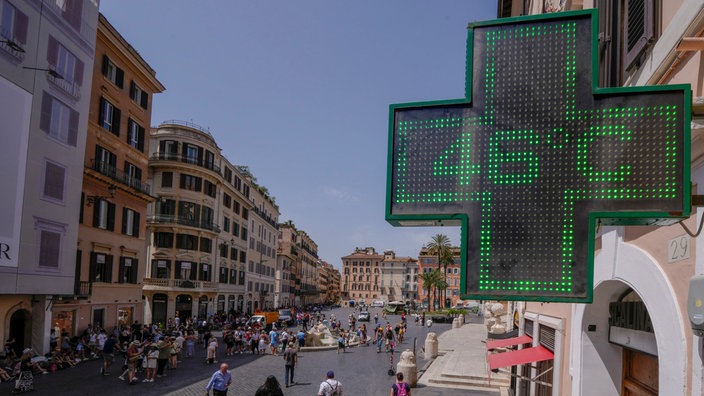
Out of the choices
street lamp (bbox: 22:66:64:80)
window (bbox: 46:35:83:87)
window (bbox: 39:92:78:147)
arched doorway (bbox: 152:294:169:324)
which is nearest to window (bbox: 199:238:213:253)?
arched doorway (bbox: 152:294:169:324)

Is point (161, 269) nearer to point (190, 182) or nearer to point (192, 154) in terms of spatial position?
point (190, 182)

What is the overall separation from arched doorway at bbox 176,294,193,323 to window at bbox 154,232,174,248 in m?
4.91

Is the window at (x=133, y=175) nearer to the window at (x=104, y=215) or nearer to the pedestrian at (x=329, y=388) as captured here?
the window at (x=104, y=215)

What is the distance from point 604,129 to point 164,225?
166 feet

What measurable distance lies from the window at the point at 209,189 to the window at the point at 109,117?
767 inches

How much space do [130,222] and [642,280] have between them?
36416 mm

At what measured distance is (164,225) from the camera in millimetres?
50031

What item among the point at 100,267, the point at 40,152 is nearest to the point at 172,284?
the point at 100,267

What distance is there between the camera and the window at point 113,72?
107 feet

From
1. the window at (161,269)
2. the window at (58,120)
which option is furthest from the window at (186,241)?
the window at (58,120)

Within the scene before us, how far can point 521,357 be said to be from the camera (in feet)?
35.0

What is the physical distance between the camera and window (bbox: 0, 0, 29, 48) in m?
22.0

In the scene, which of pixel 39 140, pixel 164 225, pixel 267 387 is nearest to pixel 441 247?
pixel 164 225

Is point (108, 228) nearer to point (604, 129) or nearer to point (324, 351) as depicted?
point (324, 351)
